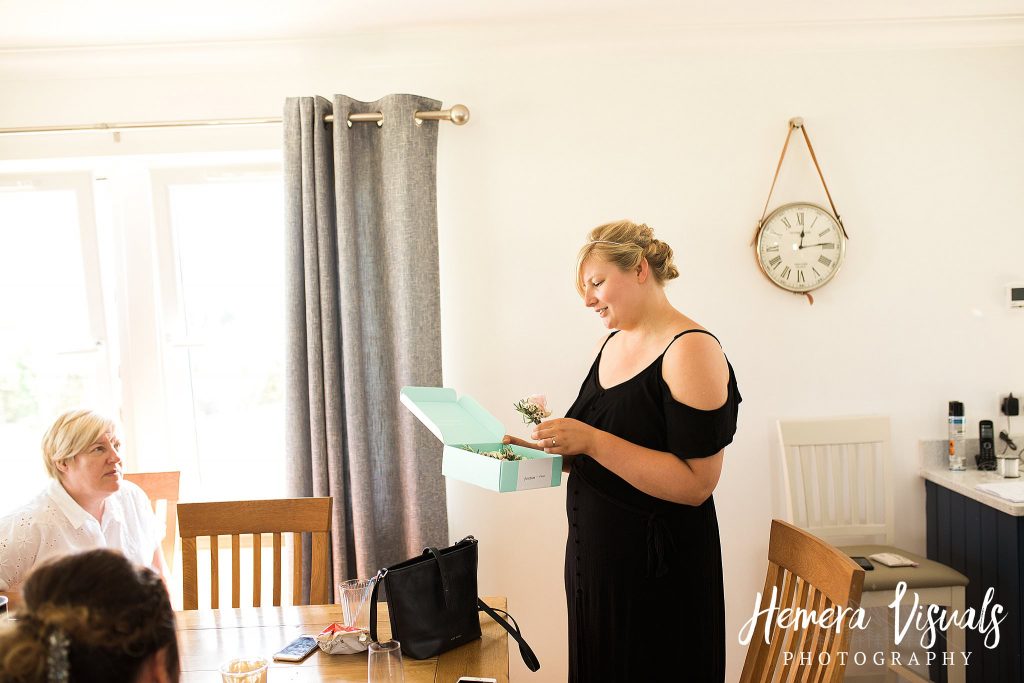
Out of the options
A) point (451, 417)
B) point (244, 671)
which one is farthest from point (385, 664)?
point (451, 417)

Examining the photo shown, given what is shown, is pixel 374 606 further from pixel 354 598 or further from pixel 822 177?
pixel 822 177

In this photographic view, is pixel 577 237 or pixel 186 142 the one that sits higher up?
pixel 186 142

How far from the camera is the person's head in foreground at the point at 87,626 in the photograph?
2.64 ft

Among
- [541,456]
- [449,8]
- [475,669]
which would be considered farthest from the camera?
[449,8]

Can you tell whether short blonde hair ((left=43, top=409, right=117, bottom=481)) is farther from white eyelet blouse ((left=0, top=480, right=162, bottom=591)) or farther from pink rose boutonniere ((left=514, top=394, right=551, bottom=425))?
pink rose boutonniere ((left=514, top=394, right=551, bottom=425))

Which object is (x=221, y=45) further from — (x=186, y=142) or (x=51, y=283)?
(x=51, y=283)

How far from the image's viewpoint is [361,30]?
267cm

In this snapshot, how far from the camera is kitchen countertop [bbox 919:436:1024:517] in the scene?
2.35 meters

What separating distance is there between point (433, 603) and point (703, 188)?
1861mm

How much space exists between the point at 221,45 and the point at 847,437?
2.64 meters

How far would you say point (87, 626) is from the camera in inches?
32.6

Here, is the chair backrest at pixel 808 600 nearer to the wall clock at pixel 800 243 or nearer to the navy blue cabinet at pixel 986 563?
the navy blue cabinet at pixel 986 563

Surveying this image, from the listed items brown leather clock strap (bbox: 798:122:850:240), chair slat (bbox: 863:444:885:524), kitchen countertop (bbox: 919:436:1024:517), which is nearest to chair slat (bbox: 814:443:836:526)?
chair slat (bbox: 863:444:885:524)

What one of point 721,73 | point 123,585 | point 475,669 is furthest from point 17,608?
point 721,73
